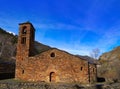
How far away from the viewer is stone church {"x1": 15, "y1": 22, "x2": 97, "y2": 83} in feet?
72.7

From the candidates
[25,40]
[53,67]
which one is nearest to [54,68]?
[53,67]

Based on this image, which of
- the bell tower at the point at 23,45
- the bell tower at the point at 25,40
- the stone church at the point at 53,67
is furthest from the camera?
the bell tower at the point at 25,40

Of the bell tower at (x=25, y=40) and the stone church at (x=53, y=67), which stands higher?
the bell tower at (x=25, y=40)

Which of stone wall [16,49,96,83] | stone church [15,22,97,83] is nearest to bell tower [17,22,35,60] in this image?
stone church [15,22,97,83]

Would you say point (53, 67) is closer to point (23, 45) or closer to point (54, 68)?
point (54, 68)

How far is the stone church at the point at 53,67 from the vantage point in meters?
22.2

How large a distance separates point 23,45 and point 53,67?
5.46 metres

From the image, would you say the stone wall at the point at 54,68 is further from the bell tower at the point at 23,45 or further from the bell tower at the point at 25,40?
the bell tower at the point at 25,40

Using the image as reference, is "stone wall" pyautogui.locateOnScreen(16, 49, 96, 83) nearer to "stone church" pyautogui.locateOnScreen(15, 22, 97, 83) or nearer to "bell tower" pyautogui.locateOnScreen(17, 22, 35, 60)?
"stone church" pyautogui.locateOnScreen(15, 22, 97, 83)

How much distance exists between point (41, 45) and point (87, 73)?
97.6ft

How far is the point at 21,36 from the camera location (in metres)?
24.8

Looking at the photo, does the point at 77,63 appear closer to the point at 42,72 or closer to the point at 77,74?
the point at 77,74

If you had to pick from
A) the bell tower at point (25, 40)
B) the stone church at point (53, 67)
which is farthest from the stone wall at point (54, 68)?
the bell tower at point (25, 40)

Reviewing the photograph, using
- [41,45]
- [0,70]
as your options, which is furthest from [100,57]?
[0,70]
